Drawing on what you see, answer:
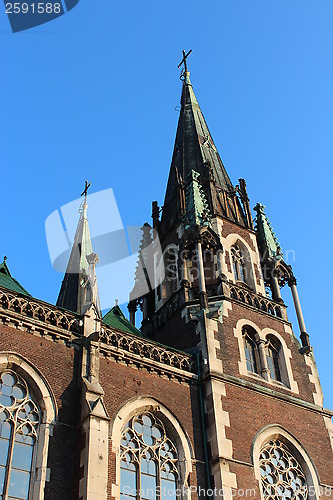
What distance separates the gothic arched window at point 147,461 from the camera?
18.5 m

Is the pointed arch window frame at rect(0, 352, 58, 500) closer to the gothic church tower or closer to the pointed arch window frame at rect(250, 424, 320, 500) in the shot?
the gothic church tower

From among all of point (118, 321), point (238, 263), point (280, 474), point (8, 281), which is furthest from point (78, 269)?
point (280, 474)

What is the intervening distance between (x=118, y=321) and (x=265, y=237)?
8363 mm

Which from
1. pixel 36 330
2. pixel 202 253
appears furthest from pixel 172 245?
pixel 36 330

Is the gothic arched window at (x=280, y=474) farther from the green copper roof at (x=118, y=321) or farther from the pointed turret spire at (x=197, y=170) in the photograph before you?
the pointed turret spire at (x=197, y=170)

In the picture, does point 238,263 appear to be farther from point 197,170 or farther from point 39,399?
point 39,399

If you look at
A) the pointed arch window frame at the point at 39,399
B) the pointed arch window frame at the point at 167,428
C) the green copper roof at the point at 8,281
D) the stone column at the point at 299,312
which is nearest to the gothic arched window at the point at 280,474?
the pointed arch window frame at the point at 167,428

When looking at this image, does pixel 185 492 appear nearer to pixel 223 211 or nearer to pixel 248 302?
pixel 248 302

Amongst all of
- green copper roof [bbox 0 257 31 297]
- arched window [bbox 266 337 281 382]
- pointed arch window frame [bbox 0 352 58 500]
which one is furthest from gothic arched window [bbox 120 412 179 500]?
green copper roof [bbox 0 257 31 297]

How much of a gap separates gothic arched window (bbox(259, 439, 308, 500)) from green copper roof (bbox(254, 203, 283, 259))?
9.26 metres

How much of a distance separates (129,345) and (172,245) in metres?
8.57

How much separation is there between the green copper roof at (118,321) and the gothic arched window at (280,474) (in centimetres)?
619

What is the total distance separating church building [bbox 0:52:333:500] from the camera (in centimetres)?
1762

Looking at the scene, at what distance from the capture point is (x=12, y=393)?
17.8 meters
